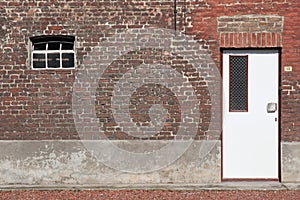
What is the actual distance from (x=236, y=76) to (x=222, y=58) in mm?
430

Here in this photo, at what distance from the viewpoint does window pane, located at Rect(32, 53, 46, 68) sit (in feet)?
32.5

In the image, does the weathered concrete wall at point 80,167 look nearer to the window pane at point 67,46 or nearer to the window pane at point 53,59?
the window pane at point 53,59

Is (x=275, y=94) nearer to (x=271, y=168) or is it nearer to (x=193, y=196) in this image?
(x=271, y=168)

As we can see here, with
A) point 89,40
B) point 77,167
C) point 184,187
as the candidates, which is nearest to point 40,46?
point 89,40

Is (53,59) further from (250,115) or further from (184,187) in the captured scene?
(250,115)

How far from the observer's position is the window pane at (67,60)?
9.91 meters

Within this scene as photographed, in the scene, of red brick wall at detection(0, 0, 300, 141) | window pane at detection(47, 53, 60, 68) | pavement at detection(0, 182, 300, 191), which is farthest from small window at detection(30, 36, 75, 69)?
pavement at detection(0, 182, 300, 191)

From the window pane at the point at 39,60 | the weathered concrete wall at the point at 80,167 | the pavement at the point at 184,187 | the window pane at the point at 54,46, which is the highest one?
the window pane at the point at 54,46

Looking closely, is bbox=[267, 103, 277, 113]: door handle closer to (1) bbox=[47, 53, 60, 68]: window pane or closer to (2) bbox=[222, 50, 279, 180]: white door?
(2) bbox=[222, 50, 279, 180]: white door

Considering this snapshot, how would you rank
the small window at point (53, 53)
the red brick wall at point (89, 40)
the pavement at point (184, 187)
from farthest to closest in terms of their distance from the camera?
the small window at point (53, 53) → the red brick wall at point (89, 40) → the pavement at point (184, 187)

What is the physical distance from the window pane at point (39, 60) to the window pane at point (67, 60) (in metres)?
0.37

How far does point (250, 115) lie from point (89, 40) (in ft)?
10.9

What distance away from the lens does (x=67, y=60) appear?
991 cm

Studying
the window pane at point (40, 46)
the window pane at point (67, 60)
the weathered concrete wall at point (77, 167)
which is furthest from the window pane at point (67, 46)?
the weathered concrete wall at point (77, 167)
